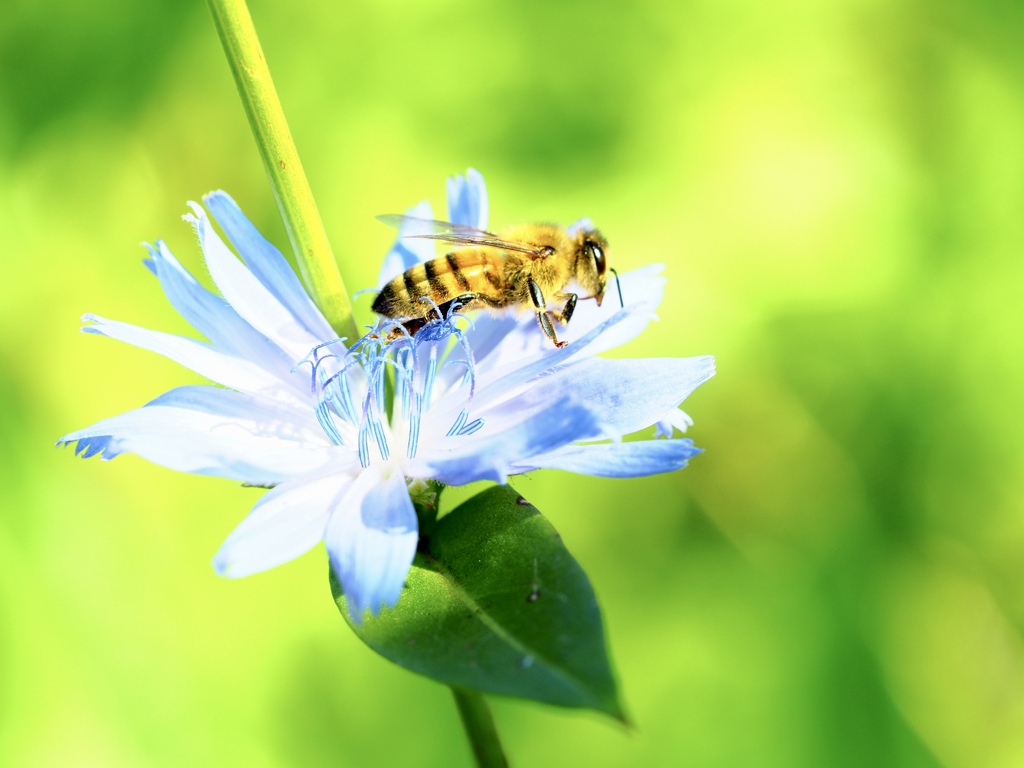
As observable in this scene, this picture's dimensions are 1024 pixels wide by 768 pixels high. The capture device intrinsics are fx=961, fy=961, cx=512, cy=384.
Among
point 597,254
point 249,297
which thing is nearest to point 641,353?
point 597,254

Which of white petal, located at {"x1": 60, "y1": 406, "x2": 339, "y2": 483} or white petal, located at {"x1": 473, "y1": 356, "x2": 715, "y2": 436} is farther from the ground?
white petal, located at {"x1": 60, "y1": 406, "x2": 339, "y2": 483}

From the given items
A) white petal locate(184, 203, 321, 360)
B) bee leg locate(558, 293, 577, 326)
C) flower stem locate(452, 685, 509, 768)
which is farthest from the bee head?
flower stem locate(452, 685, 509, 768)

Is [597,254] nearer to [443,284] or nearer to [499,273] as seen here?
[499,273]

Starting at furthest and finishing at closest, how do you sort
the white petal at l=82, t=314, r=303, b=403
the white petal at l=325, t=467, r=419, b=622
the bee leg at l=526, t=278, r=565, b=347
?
1. the bee leg at l=526, t=278, r=565, b=347
2. the white petal at l=82, t=314, r=303, b=403
3. the white petal at l=325, t=467, r=419, b=622

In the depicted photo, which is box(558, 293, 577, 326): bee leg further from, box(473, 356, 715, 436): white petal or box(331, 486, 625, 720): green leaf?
box(331, 486, 625, 720): green leaf

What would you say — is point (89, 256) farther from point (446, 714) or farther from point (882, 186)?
point (882, 186)

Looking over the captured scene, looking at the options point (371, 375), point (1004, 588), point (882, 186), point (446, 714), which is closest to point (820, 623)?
point (1004, 588)

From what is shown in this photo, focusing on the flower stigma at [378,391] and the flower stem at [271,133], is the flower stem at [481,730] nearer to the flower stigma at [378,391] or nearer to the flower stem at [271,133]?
the flower stigma at [378,391]
